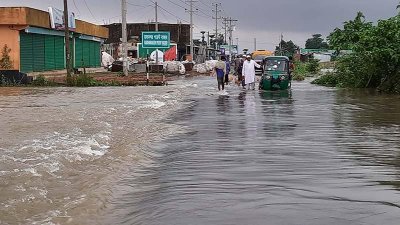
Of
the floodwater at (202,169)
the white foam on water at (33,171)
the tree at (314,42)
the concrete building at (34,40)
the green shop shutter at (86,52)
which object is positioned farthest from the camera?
the tree at (314,42)

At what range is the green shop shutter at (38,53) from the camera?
3697 centimetres

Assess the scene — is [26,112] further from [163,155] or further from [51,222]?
[51,222]

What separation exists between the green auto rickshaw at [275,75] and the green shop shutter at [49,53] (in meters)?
19.8

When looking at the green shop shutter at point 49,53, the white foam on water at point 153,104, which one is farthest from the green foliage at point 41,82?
the white foam on water at point 153,104

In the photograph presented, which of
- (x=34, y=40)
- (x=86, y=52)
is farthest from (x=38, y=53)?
(x=86, y=52)

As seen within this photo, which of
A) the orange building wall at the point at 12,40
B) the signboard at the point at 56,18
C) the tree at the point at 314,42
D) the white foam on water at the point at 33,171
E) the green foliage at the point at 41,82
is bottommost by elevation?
the white foam on water at the point at 33,171

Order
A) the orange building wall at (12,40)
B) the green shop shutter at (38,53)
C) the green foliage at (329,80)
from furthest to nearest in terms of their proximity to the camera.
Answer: the green shop shutter at (38,53) → the orange building wall at (12,40) → the green foliage at (329,80)

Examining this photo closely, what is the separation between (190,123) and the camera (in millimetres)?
12672

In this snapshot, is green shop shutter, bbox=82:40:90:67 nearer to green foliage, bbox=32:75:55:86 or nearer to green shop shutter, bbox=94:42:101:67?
green shop shutter, bbox=94:42:101:67

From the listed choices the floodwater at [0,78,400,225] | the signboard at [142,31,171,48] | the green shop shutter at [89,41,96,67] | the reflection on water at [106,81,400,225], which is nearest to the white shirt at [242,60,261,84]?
the floodwater at [0,78,400,225]

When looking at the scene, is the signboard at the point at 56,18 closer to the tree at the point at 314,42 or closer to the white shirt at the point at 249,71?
the white shirt at the point at 249,71

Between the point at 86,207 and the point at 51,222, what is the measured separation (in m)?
0.58

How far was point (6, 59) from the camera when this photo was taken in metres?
33.1

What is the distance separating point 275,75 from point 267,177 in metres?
18.2
